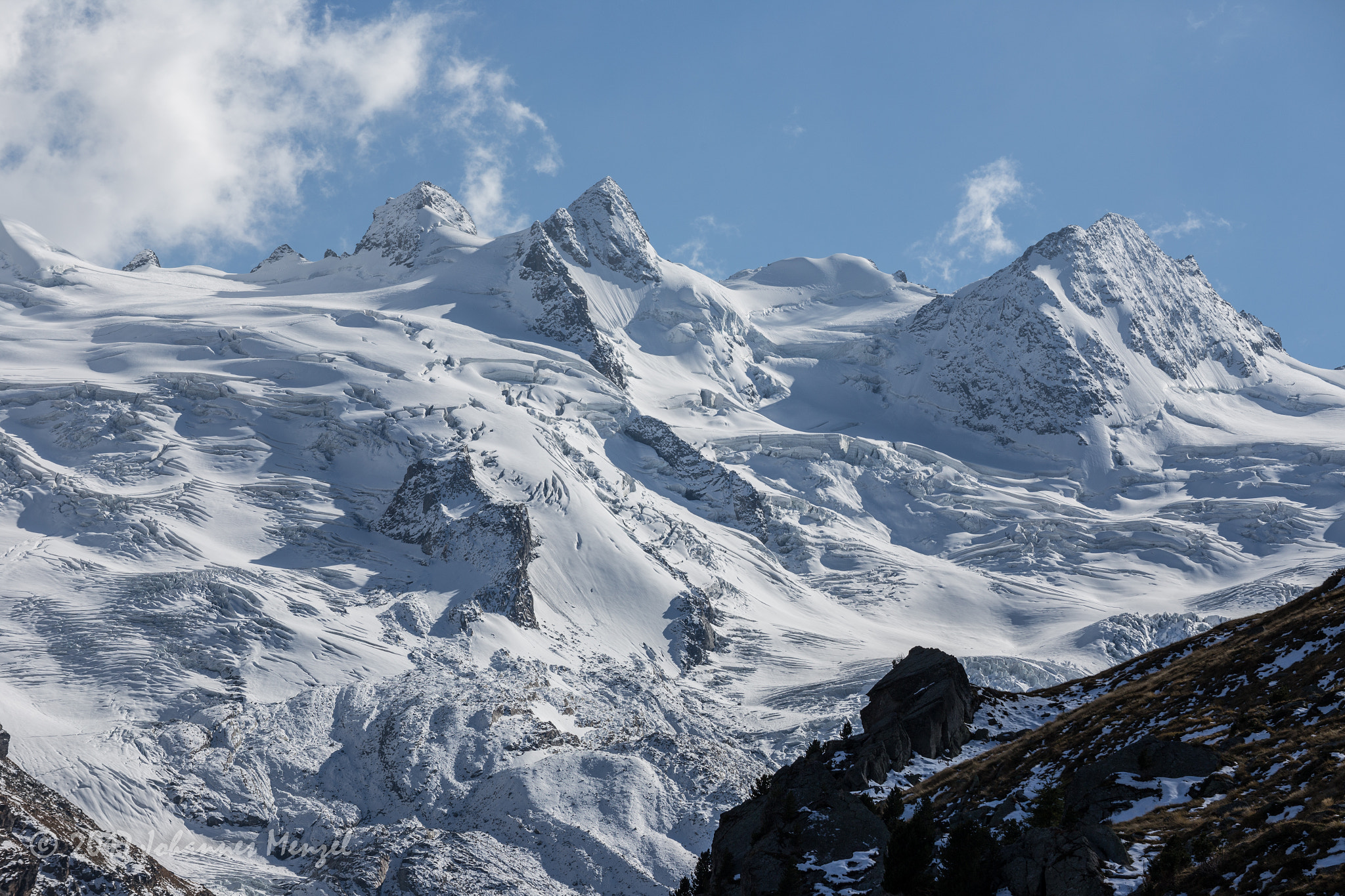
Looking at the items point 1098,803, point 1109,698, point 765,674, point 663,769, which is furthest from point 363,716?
point 1098,803

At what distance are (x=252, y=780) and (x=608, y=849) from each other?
4481 cm

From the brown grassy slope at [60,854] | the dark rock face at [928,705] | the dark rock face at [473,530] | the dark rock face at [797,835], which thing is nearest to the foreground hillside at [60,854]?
the brown grassy slope at [60,854]

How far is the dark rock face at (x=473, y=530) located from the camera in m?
181

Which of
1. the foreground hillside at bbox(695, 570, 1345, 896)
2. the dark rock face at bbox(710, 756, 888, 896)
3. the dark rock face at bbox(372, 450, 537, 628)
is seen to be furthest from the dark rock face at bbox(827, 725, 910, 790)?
the dark rock face at bbox(372, 450, 537, 628)

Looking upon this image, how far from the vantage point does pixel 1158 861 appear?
98.4 ft

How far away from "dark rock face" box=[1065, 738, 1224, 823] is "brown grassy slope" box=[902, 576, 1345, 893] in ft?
3.51

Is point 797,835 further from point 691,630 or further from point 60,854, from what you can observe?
point 691,630

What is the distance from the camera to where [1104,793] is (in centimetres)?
3700

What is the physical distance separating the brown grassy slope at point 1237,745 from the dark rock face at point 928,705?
2.27 meters

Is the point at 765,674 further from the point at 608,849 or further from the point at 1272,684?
the point at 1272,684

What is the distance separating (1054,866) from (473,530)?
541 ft

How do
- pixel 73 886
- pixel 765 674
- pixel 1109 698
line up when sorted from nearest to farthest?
pixel 1109 698
pixel 73 886
pixel 765 674

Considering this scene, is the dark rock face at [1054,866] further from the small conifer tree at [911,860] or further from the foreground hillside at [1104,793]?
the small conifer tree at [911,860]

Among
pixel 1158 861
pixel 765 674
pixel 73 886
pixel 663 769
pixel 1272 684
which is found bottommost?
pixel 73 886
